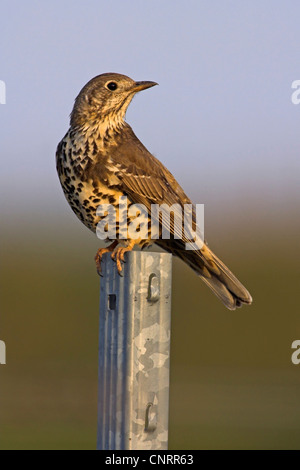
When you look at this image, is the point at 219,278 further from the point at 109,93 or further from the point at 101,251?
the point at 109,93

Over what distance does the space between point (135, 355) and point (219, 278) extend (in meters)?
1.87

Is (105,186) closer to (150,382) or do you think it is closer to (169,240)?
(169,240)

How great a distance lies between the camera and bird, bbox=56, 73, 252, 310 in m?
5.92

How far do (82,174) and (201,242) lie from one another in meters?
1.11

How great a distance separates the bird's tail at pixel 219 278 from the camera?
232 inches

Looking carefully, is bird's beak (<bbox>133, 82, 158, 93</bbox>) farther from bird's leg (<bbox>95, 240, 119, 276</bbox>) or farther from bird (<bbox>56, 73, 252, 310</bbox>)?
bird's leg (<bbox>95, 240, 119, 276</bbox>)

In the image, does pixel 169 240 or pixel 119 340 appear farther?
pixel 169 240

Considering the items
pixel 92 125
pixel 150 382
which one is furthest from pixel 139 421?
pixel 92 125

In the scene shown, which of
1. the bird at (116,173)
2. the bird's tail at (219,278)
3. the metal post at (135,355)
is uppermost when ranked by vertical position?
the bird at (116,173)

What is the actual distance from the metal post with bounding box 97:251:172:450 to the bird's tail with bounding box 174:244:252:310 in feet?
4.73

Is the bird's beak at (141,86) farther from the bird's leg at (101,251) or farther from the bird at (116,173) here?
the bird's leg at (101,251)

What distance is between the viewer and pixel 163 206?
20.4 ft

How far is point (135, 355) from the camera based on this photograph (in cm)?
435

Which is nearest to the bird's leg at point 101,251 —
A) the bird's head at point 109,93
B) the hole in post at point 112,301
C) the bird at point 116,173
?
the bird at point 116,173
